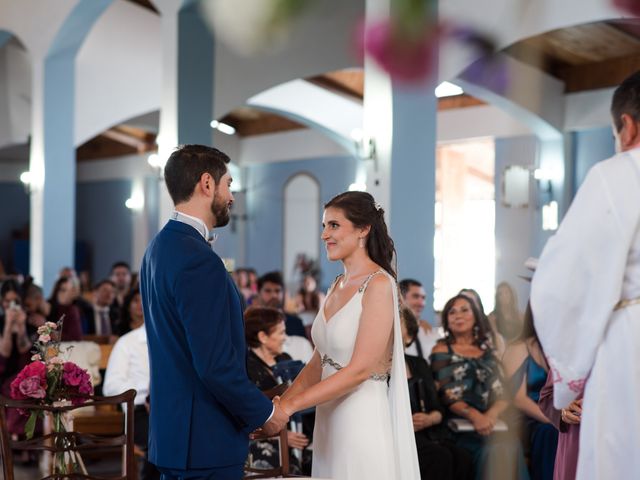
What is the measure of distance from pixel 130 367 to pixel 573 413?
3.35m

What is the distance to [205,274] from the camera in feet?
6.72

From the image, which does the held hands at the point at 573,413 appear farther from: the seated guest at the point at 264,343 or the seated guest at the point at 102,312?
the seated guest at the point at 102,312

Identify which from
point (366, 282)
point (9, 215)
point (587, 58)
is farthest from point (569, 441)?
point (9, 215)

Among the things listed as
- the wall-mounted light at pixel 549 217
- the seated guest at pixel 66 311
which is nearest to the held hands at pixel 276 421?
the wall-mounted light at pixel 549 217

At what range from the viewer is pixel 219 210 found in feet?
7.17

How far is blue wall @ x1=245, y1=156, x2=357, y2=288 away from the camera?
49.3ft

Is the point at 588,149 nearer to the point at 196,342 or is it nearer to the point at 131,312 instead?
the point at 131,312

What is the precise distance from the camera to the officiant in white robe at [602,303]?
158 centimetres

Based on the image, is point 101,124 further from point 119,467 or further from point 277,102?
point 119,467

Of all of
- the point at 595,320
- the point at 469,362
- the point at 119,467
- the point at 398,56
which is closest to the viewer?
the point at 398,56

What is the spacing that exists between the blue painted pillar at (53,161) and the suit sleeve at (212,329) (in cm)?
890

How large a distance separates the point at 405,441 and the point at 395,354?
254 millimetres

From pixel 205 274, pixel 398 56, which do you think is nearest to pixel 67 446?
pixel 205 274

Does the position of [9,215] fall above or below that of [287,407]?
above
